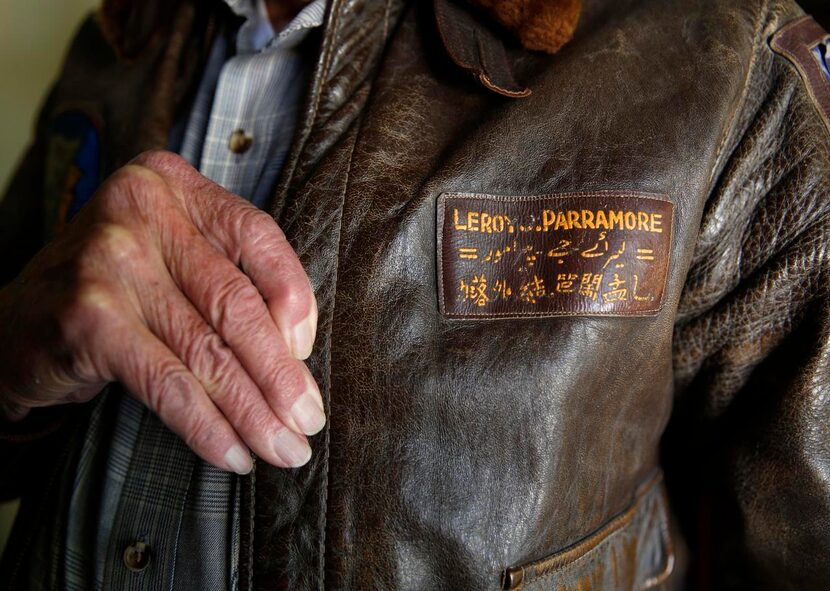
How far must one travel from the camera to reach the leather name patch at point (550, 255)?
0.72m

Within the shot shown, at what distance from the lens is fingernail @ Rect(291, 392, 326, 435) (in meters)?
0.64

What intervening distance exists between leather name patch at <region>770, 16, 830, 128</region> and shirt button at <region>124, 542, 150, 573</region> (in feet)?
3.05

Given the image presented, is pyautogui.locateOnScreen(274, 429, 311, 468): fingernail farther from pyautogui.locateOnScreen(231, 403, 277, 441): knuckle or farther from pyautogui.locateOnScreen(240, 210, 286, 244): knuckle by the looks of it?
pyautogui.locateOnScreen(240, 210, 286, 244): knuckle

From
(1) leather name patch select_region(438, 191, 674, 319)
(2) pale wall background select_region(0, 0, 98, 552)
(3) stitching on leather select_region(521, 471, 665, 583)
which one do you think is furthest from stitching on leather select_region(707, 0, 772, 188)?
(2) pale wall background select_region(0, 0, 98, 552)

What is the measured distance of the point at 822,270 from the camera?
0.76 meters

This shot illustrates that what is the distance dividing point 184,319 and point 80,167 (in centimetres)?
58

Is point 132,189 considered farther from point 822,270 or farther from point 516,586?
point 822,270

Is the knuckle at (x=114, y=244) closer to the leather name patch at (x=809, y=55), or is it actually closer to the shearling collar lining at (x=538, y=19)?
the shearling collar lining at (x=538, y=19)

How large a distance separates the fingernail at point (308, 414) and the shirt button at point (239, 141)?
0.40m

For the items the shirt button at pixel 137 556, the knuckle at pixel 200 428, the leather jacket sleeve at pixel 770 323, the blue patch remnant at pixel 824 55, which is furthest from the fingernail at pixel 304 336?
the blue patch remnant at pixel 824 55

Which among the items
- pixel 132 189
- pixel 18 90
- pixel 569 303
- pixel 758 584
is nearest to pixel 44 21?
pixel 18 90

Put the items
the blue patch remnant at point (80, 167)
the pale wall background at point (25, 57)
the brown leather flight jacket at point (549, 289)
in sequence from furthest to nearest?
the pale wall background at point (25, 57) → the blue patch remnant at point (80, 167) → the brown leather flight jacket at point (549, 289)

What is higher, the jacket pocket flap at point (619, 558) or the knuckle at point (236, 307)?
the knuckle at point (236, 307)

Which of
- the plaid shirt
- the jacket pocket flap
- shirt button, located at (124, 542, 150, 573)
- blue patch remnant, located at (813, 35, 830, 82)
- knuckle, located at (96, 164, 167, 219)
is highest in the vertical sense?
blue patch remnant, located at (813, 35, 830, 82)
